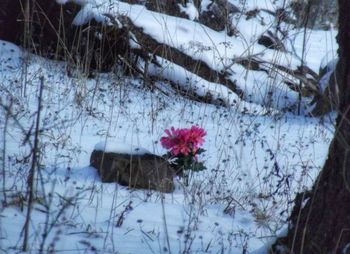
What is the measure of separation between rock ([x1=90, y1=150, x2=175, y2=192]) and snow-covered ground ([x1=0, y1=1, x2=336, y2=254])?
0.06 metres

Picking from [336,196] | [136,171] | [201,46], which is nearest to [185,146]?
[136,171]

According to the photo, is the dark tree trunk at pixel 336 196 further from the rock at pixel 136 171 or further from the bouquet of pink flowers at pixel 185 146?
the bouquet of pink flowers at pixel 185 146

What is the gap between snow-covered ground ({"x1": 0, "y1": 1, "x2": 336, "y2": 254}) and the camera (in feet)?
10.3

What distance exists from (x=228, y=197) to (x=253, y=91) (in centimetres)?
350

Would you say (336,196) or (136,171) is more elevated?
(336,196)

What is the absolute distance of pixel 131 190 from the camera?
13.2 feet

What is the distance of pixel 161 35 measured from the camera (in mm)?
7348

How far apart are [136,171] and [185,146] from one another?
318mm

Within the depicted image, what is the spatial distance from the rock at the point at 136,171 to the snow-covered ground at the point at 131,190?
0.06 metres

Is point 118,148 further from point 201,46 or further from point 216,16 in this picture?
point 216,16

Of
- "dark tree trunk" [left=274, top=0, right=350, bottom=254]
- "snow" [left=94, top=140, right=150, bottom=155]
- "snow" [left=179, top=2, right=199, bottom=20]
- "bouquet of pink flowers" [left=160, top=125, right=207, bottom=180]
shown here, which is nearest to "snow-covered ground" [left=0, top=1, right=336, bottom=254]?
"snow" [left=94, top=140, right=150, bottom=155]

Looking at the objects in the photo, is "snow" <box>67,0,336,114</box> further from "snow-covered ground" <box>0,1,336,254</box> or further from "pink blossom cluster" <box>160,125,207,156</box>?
"pink blossom cluster" <box>160,125,207,156</box>

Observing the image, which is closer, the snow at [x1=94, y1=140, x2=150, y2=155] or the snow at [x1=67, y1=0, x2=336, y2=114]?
the snow at [x1=94, y1=140, x2=150, y2=155]

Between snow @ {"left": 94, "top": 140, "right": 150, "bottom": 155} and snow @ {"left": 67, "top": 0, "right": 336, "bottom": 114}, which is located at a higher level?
snow @ {"left": 67, "top": 0, "right": 336, "bottom": 114}
